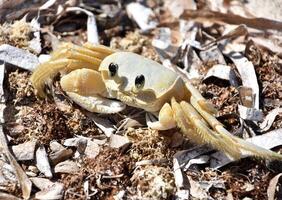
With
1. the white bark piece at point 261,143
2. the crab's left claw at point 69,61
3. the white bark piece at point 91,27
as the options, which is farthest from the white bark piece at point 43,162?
the white bark piece at point 91,27

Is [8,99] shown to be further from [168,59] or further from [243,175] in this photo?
[243,175]

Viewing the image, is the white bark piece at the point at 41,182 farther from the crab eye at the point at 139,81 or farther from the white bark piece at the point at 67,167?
the crab eye at the point at 139,81

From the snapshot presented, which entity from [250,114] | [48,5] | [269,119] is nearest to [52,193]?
[250,114]

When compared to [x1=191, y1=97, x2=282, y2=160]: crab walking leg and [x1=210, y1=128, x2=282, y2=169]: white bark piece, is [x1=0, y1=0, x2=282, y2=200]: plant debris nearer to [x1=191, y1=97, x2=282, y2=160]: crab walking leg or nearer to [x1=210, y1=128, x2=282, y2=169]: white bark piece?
[x1=210, y1=128, x2=282, y2=169]: white bark piece

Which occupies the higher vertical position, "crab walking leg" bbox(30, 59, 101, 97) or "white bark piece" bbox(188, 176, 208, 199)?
"crab walking leg" bbox(30, 59, 101, 97)

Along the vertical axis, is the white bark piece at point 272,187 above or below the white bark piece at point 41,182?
below

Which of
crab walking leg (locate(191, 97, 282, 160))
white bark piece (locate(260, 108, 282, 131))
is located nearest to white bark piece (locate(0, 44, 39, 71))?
crab walking leg (locate(191, 97, 282, 160))

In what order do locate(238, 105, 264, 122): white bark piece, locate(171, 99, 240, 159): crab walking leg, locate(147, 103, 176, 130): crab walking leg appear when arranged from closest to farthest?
locate(171, 99, 240, 159): crab walking leg
locate(147, 103, 176, 130): crab walking leg
locate(238, 105, 264, 122): white bark piece

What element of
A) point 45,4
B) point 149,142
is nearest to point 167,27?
point 45,4

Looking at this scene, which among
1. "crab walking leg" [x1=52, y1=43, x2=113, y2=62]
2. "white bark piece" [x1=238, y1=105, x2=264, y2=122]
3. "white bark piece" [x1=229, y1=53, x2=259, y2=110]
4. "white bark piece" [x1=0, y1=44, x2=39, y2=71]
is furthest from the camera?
"white bark piece" [x1=0, y1=44, x2=39, y2=71]
